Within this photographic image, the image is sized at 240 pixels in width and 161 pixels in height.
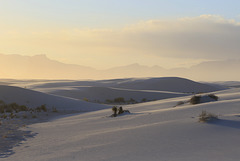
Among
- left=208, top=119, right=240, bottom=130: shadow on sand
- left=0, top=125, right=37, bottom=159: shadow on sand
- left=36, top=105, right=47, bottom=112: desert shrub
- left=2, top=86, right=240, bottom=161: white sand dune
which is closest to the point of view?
left=2, top=86, right=240, bottom=161: white sand dune

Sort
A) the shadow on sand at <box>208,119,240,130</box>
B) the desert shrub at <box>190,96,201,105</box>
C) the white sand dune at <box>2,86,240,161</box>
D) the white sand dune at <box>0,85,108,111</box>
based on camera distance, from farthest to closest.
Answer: the white sand dune at <box>0,85,108,111</box>, the desert shrub at <box>190,96,201,105</box>, the shadow on sand at <box>208,119,240,130</box>, the white sand dune at <box>2,86,240,161</box>

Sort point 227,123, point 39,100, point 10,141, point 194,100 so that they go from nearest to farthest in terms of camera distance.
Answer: point 227,123 → point 10,141 → point 194,100 → point 39,100

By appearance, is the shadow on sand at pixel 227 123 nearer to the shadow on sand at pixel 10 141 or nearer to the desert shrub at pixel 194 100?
the shadow on sand at pixel 10 141

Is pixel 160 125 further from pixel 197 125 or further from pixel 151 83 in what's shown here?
pixel 151 83

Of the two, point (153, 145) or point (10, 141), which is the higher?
point (153, 145)

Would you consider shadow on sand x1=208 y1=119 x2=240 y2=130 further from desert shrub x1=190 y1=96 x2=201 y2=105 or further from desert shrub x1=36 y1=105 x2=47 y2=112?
desert shrub x1=36 y1=105 x2=47 y2=112

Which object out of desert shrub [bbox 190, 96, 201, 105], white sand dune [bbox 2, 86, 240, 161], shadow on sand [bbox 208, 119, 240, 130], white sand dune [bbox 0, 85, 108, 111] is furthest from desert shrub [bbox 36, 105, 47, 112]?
shadow on sand [bbox 208, 119, 240, 130]

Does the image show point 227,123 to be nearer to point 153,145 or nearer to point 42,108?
point 153,145

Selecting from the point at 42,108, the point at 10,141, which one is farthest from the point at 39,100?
the point at 10,141

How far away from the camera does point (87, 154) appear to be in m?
6.53

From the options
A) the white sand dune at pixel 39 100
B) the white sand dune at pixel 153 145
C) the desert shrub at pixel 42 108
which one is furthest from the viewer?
the white sand dune at pixel 39 100


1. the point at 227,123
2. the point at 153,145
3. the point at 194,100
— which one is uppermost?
the point at 194,100

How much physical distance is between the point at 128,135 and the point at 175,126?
3.80ft

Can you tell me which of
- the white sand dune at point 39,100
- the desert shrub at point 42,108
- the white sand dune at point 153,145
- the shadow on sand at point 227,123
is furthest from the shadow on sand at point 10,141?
the white sand dune at point 39,100
